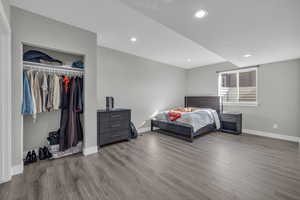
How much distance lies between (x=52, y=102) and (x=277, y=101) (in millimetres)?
5676

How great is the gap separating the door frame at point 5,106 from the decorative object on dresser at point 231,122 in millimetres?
5128

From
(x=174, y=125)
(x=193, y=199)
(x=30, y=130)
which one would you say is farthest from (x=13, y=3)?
(x=174, y=125)

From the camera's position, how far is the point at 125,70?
4.04 m

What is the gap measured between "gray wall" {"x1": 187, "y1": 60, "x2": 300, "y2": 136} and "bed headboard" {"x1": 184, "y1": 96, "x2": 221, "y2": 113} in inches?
22.1

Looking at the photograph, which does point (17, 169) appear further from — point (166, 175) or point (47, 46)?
point (166, 175)

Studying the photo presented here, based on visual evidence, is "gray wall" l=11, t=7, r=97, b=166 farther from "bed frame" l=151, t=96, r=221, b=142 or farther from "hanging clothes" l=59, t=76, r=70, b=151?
"bed frame" l=151, t=96, r=221, b=142

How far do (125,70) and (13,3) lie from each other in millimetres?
2498

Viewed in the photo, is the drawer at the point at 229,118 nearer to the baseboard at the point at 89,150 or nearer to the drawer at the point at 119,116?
the drawer at the point at 119,116

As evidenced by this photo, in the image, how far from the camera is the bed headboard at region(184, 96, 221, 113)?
4794 millimetres

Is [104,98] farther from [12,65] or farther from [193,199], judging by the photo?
[193,199]

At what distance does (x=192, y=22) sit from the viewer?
1.84m

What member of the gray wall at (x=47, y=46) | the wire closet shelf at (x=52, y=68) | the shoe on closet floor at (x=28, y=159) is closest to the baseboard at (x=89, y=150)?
the gray wall at (x=47, y=46)

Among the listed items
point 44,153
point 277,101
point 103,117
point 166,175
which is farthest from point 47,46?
point 277,101

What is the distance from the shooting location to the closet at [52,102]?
2.28 meters
